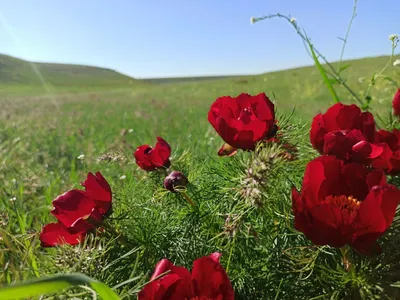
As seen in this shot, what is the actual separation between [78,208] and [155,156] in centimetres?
26

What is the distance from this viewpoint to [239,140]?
100 centimetres

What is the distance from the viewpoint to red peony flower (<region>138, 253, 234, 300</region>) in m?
0.76

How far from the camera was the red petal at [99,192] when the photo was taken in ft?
3.27

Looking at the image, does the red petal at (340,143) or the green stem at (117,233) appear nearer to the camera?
the red petal at (340,143)

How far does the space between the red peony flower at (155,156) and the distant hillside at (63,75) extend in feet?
173

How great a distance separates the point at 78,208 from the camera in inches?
39.4

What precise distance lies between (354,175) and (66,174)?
2.78 meters

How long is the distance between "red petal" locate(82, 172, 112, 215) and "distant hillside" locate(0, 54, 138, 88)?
174 ft

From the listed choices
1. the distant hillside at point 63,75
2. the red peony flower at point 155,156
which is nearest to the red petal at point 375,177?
the red peony flower at point 155,156

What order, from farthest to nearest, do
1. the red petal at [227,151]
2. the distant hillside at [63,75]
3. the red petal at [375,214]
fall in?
1. the distant hillside at [63,75]
2. the red petal at [227,151]
3. the red petal at [375,214]

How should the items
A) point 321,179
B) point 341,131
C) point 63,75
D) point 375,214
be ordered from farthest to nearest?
point 63,75 < point 341,131 < point 321,179 < point 375,214

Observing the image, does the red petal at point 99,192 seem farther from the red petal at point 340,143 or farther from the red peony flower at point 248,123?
the red petal at point 340,143

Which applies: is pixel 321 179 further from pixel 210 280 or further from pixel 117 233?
pixel 117 233

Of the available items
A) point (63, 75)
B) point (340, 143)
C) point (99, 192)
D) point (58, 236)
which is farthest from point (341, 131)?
point (63, 75)
